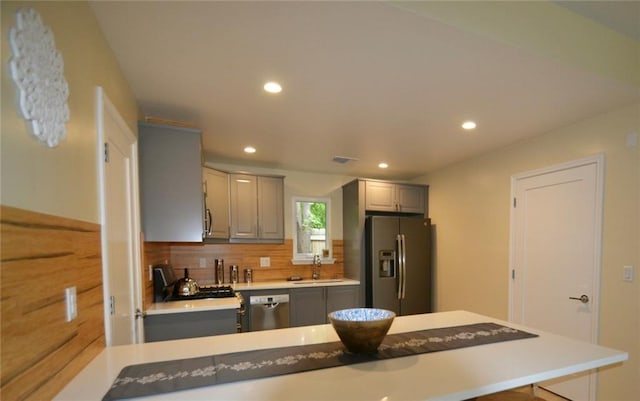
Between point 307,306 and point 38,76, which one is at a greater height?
point 38,76

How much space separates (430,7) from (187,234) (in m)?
2.12

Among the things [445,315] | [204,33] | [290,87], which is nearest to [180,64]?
[204,33]

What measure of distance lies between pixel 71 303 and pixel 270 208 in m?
2.83

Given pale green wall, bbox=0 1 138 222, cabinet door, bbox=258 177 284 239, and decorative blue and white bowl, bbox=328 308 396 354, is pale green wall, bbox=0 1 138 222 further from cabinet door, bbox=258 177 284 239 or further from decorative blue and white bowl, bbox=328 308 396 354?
cabinet door, bbox=258 177 284 239

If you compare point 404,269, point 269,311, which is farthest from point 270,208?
point 404,269

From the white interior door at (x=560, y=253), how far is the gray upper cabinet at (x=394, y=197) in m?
1.42

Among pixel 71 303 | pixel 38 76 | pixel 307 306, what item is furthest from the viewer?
pixel 307 306

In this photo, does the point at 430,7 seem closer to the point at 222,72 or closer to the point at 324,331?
the point at 222,72

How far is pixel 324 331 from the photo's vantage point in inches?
58.6

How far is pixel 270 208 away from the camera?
150 inches

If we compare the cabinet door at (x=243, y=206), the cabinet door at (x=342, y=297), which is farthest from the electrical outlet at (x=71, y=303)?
the cabinet door at (x=342, y=297)

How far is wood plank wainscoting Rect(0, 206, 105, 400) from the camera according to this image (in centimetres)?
68

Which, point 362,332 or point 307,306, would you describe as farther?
A: point 307,306

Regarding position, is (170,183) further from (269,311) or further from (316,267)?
(316,267)
